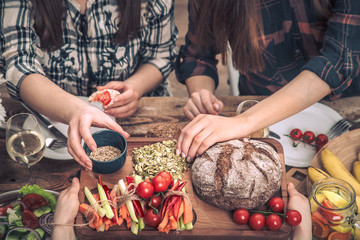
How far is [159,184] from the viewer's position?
1272mm

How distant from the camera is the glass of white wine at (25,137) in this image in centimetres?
140

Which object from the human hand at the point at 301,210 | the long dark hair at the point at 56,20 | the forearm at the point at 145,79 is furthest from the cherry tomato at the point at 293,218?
the long dark hair at the point at 56,20

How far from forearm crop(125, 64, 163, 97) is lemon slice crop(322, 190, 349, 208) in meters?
1.09

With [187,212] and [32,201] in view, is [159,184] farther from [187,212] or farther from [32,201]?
[32,201]

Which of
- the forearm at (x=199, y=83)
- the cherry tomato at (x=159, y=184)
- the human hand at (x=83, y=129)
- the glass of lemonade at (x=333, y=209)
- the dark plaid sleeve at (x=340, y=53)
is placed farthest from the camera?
the forearm at (x=199, y=83)

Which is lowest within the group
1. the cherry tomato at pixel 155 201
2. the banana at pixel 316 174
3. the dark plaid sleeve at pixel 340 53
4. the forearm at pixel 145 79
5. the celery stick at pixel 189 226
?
the celery stick at pixel 189 226

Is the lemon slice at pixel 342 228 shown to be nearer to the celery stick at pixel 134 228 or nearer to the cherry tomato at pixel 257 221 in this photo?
the cherry tomato at pixel 257 221

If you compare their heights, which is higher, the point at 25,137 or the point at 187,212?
the point at 25,137

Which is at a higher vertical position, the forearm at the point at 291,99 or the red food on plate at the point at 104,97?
the forearm at the point at 291,99

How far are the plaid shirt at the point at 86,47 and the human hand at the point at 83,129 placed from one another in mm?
425

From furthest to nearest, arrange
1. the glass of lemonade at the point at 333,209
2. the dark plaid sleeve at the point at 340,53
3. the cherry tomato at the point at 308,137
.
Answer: the cherry tomato at the point at 308,137 < the dark plaid sleeve at the point at 340,53 < the glass of lemonade at the point at 333,209

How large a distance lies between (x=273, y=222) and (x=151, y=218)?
1.41 feet

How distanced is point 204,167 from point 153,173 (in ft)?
0.69

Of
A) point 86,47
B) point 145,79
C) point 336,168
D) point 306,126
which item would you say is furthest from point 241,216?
point 86,47
